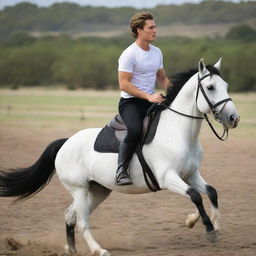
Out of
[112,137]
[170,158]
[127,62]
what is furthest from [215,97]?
[112,137]

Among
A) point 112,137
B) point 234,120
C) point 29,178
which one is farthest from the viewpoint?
point 29,178

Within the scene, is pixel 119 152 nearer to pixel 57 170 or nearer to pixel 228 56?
pixel 57 170

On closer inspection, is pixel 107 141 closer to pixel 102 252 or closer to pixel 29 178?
pixel 102 252

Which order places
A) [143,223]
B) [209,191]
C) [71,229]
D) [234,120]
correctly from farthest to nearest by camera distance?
[143,223], [71,229], [209,191], [234,120]

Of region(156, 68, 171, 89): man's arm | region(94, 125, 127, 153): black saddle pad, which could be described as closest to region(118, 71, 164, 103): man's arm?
region(156, 68, 171, 89): man's arm

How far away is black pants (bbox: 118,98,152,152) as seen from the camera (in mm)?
7666

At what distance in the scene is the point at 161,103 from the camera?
25.5ft

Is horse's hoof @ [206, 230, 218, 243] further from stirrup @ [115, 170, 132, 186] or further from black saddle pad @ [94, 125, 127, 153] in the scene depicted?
black saddle pad @ [94, 125, 127, 153]

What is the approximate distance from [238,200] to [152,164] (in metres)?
4.14

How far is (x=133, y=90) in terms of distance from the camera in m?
7.62

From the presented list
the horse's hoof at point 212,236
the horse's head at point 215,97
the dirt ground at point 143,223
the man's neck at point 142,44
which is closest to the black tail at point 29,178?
the dirt ground at point 143,223

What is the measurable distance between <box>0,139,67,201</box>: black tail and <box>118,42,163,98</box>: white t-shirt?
1528 mm

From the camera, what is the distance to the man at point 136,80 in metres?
7.65

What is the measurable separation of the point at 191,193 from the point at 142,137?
38.0 inches
